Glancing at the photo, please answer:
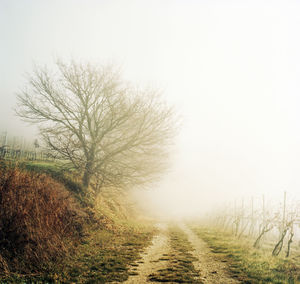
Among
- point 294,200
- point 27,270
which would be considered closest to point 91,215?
point 27,270

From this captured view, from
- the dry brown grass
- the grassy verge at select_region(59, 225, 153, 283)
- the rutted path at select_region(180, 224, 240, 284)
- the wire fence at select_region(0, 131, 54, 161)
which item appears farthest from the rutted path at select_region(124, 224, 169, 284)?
the wire fence at select_region(0, 131, 54, 161)

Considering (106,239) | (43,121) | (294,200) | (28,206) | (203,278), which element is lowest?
(106,239)

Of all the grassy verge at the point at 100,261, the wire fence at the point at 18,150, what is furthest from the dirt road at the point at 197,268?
the wire fence at the point at 18,150

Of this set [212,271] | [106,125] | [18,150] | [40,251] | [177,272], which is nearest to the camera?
[40,251]

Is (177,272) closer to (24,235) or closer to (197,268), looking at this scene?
(197,268)

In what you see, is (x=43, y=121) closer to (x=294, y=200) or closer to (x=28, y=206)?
(x=28, y=206)

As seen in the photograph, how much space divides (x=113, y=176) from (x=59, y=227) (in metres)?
7.15

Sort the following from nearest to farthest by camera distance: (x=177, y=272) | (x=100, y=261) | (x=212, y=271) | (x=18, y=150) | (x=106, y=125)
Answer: (x=177, y=272)
(x=212, y=271)
(x=100, y=261)
(x=106, y=125)
(x=18, y=150)

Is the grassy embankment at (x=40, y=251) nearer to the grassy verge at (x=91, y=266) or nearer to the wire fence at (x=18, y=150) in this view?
the grassy verge at (x=91, y=266)

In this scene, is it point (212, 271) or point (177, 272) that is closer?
point (177, 272)

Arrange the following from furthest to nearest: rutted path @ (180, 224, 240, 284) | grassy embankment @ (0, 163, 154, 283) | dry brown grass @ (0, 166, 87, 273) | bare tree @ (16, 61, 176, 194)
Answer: bare tree @ (16, 61, 176, 194)
rutted path @ (180, 224, 240, 284)
dry brown grass @ (0, 166, 87, 273)
grassy embankment @ (0, 163, 154, 283)

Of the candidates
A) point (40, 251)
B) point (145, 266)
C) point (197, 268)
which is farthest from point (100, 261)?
point (197, 268)

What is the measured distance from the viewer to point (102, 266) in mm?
6629

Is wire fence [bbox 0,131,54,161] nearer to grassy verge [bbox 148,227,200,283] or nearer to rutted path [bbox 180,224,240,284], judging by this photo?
grassy verge [bbox 148,227,200,283]
